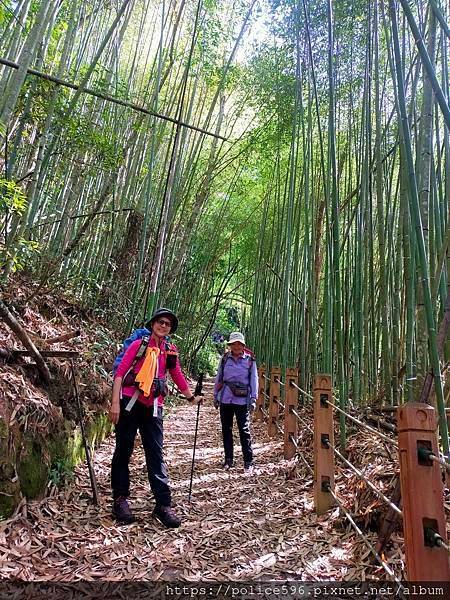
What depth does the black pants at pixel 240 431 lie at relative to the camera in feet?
11.5

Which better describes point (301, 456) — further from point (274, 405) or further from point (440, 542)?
point (440, 542)

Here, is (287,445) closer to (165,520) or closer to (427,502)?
(165,520)

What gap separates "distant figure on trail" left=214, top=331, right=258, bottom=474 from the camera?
3.57 metres

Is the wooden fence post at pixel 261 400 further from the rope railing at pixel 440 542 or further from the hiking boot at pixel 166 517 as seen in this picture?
the rope railing at pixel 440 542

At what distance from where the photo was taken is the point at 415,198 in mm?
1512

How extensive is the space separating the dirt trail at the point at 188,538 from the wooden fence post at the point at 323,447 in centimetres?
9

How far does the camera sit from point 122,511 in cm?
229

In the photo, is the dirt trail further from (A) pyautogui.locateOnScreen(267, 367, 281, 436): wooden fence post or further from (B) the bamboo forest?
(A) pyautogui.locateOnScreen(267, 367, 281, 436): wooden fence post

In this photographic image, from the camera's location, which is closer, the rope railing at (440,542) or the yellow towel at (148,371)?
the rope railing at (440,542)

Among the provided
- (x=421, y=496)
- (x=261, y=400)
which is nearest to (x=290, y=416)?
(x=421, y=496)

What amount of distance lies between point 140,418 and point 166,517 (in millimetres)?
526

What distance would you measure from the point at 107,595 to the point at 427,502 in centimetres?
120

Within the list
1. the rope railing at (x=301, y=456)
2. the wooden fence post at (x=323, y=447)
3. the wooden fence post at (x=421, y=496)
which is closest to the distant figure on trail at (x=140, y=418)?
the wooden fence post at (x=323, y=447)

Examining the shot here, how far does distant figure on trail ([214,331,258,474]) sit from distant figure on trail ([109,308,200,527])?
1156 millimetres
